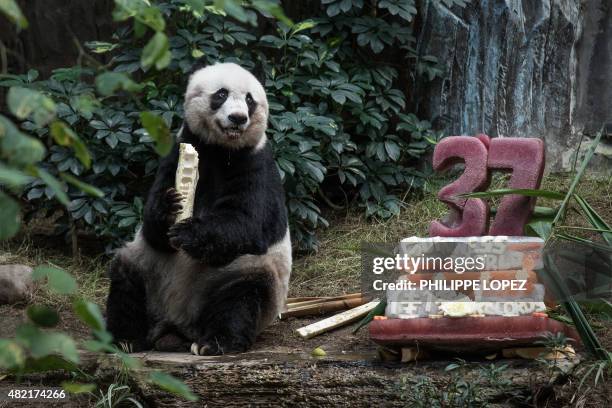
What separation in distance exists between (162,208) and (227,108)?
70 centimetres

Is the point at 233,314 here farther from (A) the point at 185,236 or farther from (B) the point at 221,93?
(B) the point at 221,93

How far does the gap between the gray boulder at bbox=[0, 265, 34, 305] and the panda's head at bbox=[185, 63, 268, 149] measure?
2.00m

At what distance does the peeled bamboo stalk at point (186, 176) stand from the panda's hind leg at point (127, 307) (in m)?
0.56

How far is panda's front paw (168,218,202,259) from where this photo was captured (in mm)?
4953

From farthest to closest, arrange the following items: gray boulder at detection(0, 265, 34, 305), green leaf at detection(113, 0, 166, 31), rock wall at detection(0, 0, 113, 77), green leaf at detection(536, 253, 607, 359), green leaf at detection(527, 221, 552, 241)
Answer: rock wall at detection(0, 0, 113, 77) < gray boulder at detection(0, 265, 34, 305) < green leaf at detection(527, 221, 552, 241) < green leaf at detection(536, 253, 607, 359) < green leaf at detection(113, 0, 166, 31)

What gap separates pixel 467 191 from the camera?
486 centimetres

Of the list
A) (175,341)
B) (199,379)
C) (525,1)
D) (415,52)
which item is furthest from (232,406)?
(525,1)

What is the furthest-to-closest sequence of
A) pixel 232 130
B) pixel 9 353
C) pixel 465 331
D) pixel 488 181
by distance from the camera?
pixel 232 130 → pixel 488 181 → pixel 465 331 → pixel 9 353

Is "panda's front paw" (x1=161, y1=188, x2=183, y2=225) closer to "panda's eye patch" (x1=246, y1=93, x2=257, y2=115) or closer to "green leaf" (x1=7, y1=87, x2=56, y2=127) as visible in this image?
"panda's eye patch" (x1=246, y1=93, x2=257, y2=115)

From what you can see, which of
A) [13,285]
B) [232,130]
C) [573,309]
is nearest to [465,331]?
[573,309]

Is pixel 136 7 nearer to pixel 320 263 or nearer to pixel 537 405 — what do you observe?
pixel 537 405

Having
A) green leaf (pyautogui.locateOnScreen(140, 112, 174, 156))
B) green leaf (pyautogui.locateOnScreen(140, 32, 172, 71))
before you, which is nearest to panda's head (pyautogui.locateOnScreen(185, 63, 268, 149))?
green leaf (pyautogui.locateOnScreen(140, 112, 174, 156))

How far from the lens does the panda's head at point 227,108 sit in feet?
16.8

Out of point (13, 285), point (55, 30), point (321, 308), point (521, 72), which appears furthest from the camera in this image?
point (55, 30)
